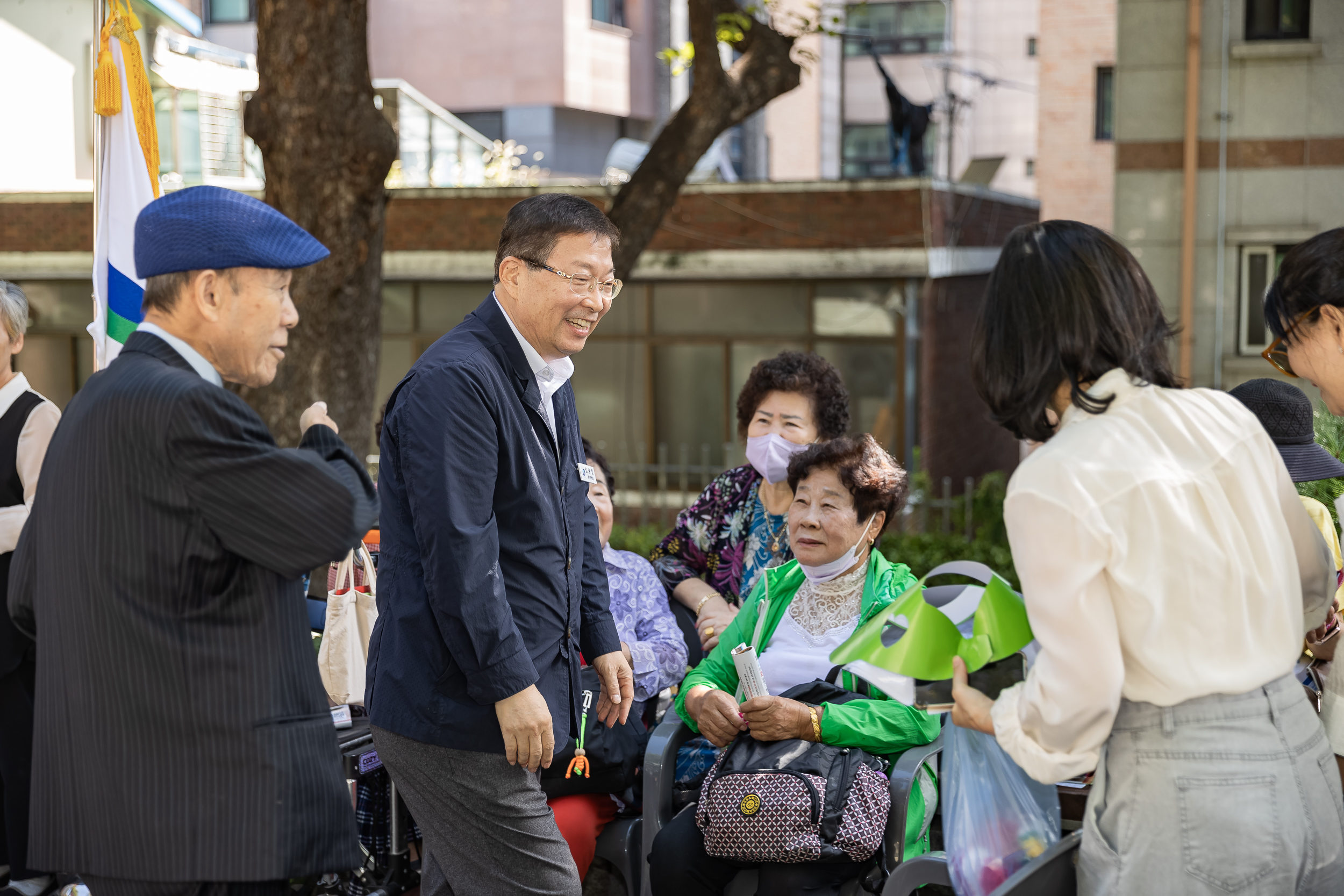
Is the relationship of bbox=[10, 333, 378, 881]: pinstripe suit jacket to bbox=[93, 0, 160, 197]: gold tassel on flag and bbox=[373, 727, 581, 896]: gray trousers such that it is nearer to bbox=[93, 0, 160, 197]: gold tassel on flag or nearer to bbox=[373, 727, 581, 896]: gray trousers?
bbox=[373, 727, 581, 896]: gray trousers

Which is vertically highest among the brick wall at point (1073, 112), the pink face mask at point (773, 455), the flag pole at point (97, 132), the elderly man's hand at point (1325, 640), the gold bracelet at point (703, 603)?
the brick wall at point (1073, 112)

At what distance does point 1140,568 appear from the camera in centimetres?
184

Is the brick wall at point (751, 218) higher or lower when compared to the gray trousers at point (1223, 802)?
higher

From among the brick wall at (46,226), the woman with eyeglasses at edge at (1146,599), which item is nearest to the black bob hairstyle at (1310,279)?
the woman with eyeglasses at edge at (1146,599)

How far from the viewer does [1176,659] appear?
6.13 feet

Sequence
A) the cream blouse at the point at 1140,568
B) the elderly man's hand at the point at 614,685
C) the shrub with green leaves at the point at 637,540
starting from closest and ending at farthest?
the cream blouse at the point at 1140,568 < the elderly man's hand at the point at 614,685 < the shrub with green leaves at the point at 637,540

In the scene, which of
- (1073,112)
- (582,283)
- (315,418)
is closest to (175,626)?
(315,418)

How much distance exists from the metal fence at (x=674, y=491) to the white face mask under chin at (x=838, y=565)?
6157 mm

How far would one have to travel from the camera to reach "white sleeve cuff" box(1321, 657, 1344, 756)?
2.16 m

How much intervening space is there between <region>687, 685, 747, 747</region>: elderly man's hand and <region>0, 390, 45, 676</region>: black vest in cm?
218

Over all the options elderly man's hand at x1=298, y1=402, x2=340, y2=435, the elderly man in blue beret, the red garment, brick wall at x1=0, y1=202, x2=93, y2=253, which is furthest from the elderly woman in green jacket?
brick wall at x1=0, y1=202, x2=93, y2=253

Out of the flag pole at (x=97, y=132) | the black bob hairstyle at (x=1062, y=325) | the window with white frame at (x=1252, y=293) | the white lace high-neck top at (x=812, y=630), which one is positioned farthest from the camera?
the window with white frame at (x=1252, y=293)

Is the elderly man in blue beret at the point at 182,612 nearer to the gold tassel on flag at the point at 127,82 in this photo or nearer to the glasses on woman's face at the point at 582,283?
the glasses on woman's face at the point at 582,283

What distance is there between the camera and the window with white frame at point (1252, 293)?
31.8ft
